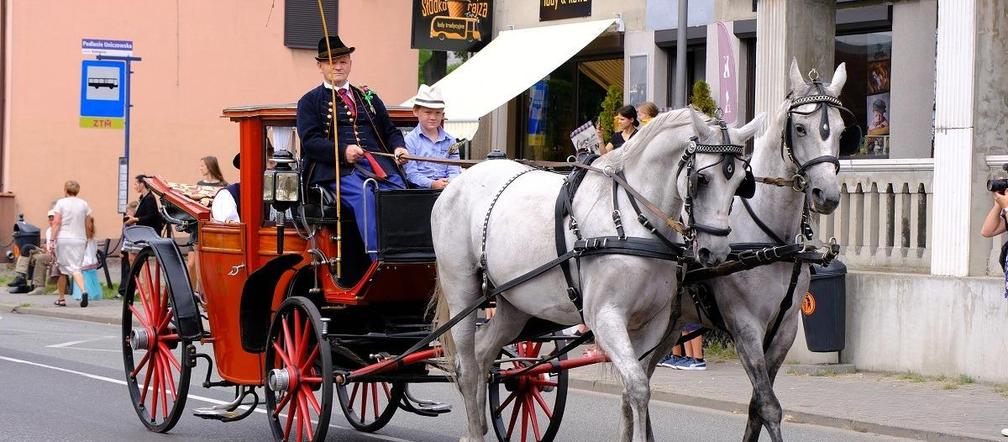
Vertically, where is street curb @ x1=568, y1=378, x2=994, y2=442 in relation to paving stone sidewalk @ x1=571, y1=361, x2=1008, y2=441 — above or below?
below

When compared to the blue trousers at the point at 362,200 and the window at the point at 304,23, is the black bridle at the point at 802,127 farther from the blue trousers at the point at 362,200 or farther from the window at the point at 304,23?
the window at the point at 304,23

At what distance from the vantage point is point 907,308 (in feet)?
42.4

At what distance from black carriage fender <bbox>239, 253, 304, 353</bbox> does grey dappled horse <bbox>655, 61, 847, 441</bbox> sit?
2.52 m

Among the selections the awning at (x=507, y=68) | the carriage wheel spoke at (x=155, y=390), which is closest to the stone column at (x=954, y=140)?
the carriage wheel spoke at (x=155, y=390)

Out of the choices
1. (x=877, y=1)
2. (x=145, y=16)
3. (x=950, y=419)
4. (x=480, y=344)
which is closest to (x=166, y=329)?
(x=480, y=344)

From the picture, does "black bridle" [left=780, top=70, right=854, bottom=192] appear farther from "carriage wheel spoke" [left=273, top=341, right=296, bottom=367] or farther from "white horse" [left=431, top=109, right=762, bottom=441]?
"carriage wheel spoke" [left=273, top=341, right=296, bottom=367]

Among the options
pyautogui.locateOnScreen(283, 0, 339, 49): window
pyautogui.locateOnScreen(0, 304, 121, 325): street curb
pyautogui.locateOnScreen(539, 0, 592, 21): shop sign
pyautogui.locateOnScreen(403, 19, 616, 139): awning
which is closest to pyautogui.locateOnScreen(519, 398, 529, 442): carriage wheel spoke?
pyautogui.locateOnScreen(403, 19, 616, 139): awning

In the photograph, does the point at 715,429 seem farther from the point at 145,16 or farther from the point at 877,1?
the point at 145,16

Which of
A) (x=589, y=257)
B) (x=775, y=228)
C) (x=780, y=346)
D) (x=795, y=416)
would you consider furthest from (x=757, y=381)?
(x=795, y=416)

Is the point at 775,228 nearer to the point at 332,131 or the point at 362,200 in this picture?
the point at 362,200

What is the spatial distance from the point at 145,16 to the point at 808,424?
789 inches

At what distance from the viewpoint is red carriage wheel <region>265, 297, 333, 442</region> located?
816cm

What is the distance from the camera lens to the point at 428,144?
28.8ft

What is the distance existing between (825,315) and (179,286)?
613 cm
